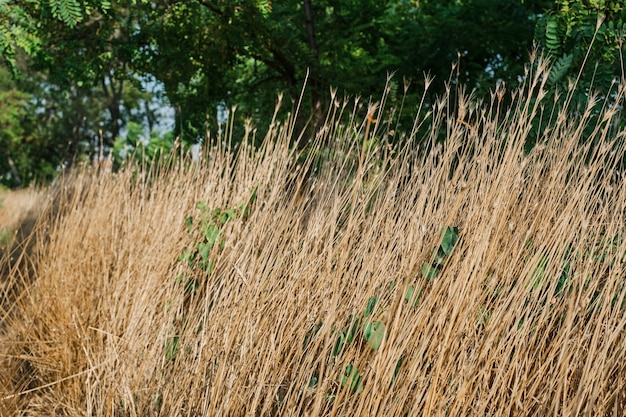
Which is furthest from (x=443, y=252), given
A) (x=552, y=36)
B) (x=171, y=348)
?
(x=552, y=36)

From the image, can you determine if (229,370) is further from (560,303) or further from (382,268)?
(560,303)

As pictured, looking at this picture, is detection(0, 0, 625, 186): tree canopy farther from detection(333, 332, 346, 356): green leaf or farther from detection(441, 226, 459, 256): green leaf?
detection(333, 332, 346, 356): green leaf

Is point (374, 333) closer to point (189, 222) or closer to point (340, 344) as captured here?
point (340, 344)

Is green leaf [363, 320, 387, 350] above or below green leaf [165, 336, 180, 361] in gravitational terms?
above

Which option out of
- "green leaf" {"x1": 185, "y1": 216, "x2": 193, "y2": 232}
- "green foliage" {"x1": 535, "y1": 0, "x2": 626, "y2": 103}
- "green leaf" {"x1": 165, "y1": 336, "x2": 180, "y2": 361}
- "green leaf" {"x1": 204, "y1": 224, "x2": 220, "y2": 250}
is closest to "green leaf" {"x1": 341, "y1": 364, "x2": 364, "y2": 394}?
"green leaf" {"x1": 165, "y1": 336, "x2": 180, "y2": 361}

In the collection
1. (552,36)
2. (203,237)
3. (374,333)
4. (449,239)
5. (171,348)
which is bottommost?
(171,348)

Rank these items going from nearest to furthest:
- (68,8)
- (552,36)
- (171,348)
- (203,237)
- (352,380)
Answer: (352,380) < (171,348) < (203,237) < (552,36) < (68,8)

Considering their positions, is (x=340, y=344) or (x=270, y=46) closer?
(x=340, y=344)

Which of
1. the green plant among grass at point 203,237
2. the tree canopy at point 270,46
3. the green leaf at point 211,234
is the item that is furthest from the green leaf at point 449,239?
the tree canopy at point 270,46

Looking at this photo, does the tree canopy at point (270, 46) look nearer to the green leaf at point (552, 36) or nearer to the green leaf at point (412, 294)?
the green leaf at point (552, 36)

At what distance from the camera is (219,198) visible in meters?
2.96

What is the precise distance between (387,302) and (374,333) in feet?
0.53

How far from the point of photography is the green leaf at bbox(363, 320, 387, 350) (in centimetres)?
169

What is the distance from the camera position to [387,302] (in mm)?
1849
